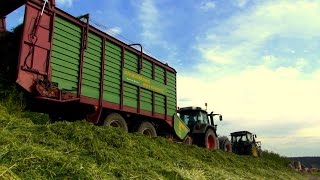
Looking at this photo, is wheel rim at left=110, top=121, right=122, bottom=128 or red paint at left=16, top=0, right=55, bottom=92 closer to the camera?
red paint at left=16, top=0, right=55, bottom=92

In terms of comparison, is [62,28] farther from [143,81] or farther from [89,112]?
[143,81]

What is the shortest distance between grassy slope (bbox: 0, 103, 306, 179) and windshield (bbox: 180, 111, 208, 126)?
9015 millimetres

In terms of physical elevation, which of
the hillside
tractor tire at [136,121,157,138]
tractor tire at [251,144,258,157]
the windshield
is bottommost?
the hillside

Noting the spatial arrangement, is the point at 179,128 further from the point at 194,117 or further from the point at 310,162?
the point at 310,162

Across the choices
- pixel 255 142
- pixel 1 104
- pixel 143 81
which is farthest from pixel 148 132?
pixel 255 142

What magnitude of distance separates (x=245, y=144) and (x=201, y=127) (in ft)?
28.0

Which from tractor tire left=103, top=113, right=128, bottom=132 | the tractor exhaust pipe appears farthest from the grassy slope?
the tractor exhaust pipe

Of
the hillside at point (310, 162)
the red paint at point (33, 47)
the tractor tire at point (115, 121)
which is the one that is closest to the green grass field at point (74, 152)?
the red paint at point (33, 47)

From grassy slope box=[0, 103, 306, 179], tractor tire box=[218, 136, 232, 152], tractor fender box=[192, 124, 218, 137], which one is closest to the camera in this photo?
grassy slope box=[0, 103, 306, 179]

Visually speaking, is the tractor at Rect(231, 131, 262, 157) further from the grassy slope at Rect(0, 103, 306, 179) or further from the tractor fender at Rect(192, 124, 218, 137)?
the grassy slope at Rect(0, 103, 306, 179)

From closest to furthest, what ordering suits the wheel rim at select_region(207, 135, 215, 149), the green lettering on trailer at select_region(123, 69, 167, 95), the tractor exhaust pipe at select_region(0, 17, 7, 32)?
the tractor exhaust pipe at select_region(0, 17, 7, 32)
the green lettering on trailer at select_region(123, 69, 167, 95)
the wheel rim at select_region(207, 135, 215, 149)

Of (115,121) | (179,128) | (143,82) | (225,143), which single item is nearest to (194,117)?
(225,143)

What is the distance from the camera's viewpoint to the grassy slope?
184 inches

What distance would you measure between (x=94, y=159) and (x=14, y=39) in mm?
4063
